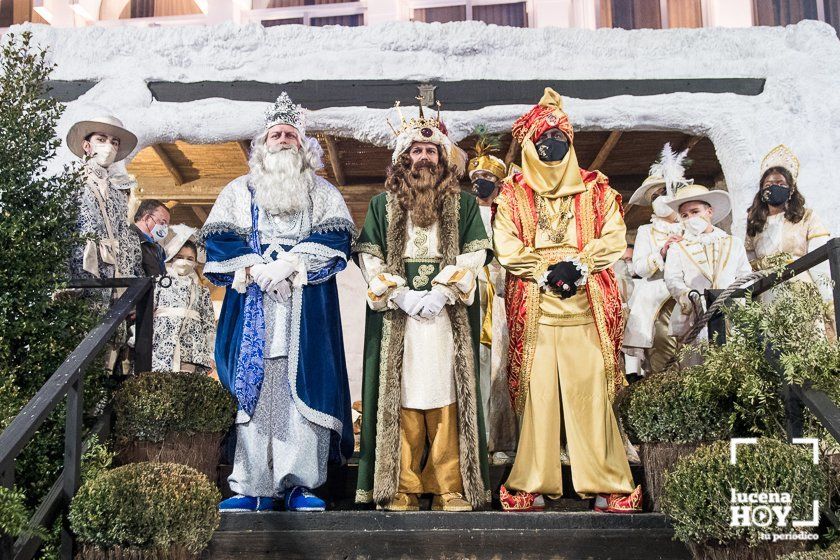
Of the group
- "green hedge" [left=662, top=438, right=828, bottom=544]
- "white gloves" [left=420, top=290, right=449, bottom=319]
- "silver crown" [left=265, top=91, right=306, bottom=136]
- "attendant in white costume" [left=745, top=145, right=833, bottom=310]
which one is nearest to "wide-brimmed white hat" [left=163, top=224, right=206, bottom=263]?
"silver crown" [left=265, top=91, right=306, bottom=136]

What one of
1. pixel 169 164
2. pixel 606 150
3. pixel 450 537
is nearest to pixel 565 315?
pixel 450 537

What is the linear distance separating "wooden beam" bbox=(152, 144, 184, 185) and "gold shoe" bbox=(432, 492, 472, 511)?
5.50 metres

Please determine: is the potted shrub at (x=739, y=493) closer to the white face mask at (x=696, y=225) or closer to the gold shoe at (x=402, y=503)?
the gold shoe at (x=402, y=503)

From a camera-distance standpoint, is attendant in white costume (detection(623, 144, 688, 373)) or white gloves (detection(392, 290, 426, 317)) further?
attendant in white costume (detection(623, 144, 688, 373))

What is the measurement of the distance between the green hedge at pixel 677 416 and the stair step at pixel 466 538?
15.8 inches

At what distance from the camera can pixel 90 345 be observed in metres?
4.17

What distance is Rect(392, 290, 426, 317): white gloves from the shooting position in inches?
188

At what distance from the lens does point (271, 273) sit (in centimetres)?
485

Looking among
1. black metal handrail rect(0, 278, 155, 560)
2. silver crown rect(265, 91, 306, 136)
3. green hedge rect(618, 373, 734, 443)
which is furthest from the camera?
silver crown rect(265, 91, 306, 136)

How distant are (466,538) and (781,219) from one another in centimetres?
380

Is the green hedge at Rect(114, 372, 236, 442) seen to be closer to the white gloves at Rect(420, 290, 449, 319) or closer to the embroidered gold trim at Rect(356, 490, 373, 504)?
the embroidered gold trim at Rect(356, 490, 373, 504)

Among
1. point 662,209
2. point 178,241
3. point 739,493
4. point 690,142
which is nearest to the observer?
point 739,493

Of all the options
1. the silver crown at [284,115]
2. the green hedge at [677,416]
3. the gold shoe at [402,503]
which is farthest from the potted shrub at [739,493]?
the silver crown at [284,115]

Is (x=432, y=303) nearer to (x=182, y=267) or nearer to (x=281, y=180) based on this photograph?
(x=281, y=180)
